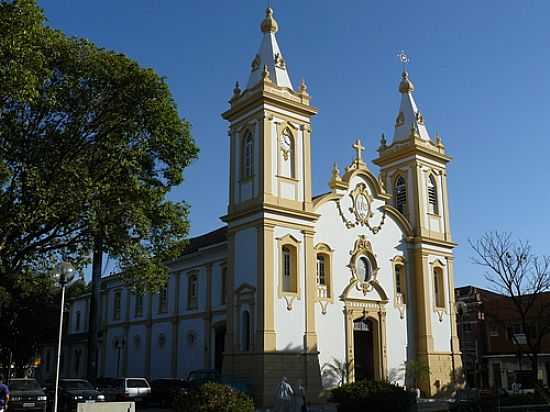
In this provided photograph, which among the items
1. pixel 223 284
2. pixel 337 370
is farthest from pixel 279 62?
pixel 337 370

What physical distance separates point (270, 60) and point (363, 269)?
1149cm

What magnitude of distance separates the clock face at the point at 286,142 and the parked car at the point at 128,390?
12696 mm

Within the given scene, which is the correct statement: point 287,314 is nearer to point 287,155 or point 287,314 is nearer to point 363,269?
point 363,269

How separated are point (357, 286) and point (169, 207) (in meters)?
12.6

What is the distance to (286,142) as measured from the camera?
3023cm

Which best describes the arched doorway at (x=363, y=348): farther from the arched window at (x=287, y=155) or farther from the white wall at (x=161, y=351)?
the white wall at (x=161, y=351)

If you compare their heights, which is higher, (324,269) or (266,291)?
(324,269)

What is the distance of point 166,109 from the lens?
21031 millimetres

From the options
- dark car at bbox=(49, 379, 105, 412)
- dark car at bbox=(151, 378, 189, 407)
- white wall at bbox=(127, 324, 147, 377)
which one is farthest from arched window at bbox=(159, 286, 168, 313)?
dark car at bbox=(49, 379, 105, 412)

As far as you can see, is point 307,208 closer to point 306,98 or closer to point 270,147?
point 270,147

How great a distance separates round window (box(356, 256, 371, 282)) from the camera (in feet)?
105

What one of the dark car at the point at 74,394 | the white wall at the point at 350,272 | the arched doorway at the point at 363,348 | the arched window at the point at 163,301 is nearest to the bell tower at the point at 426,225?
the white wall at the point at 350,272

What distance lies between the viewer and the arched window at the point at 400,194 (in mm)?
36941

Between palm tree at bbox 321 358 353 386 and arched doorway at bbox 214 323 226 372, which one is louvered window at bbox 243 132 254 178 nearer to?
arched doorway at bbox 214 323 226 372
